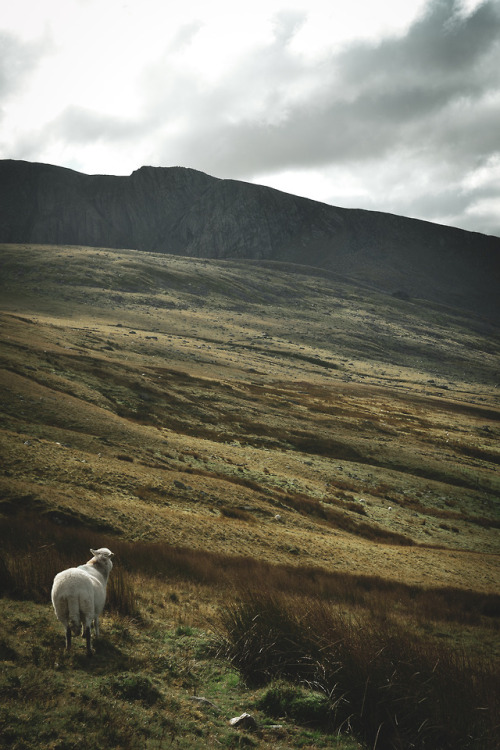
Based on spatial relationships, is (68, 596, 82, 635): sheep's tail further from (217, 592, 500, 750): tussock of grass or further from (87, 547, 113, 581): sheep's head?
(217, 592, 500, 750): tussock of grass

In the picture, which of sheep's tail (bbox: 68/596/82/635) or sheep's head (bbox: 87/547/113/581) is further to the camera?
sheep's head (bbox: 87/547/113/581)

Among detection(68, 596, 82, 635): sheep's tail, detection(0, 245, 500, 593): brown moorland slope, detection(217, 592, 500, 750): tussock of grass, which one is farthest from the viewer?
detection(0, 245, 500, 593): brown moorland slope

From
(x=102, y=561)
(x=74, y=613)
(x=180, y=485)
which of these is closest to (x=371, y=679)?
(x=74, y=613)

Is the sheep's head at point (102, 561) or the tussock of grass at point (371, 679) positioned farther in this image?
the sheep's head at point (102, 561)

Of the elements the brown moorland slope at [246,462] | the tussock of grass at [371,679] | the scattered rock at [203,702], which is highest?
the tussock of grass at [371,679]

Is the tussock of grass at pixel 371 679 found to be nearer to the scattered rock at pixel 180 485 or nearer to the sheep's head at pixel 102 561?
the sheep's head at pixel 102 561

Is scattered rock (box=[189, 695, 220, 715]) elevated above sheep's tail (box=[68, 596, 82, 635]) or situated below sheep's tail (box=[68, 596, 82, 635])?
below

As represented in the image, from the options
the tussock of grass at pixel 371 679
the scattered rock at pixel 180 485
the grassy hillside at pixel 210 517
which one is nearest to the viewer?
the tussock of grass at pixel 371 679

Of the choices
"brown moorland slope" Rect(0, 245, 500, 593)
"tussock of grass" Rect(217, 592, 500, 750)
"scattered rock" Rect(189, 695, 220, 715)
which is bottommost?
"brown moorland slope" Rect(0, 245, 500, 593)

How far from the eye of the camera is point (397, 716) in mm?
7582

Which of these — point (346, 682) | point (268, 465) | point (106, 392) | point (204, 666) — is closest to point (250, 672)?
point (204, 666)

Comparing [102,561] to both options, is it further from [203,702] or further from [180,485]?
[180,485]

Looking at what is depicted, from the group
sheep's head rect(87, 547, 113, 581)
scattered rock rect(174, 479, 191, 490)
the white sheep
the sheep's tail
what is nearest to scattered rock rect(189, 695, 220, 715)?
the white sheep

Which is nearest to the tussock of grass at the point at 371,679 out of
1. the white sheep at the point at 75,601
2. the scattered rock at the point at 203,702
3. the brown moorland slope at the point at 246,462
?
the scattered rock at the point at 203,702
